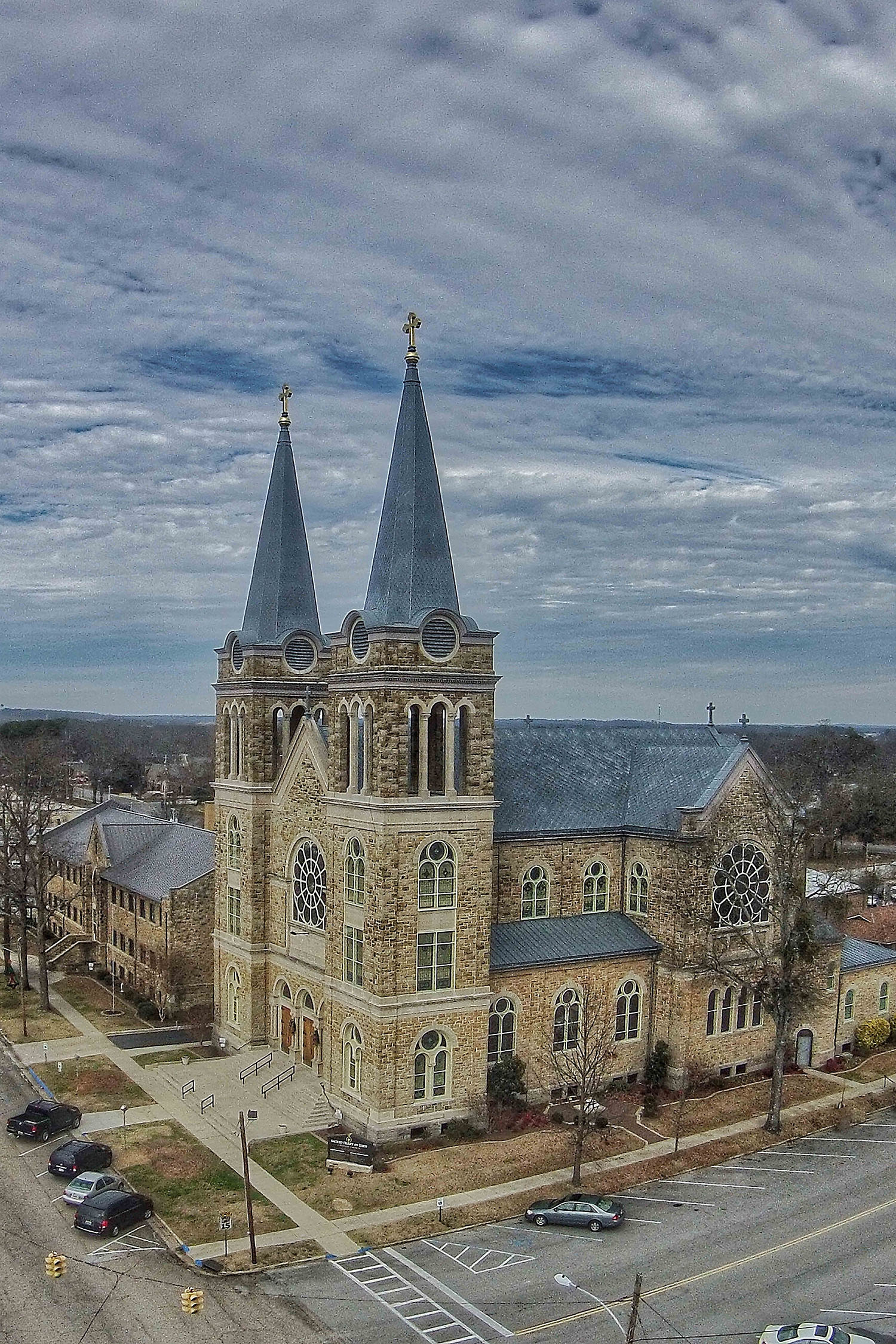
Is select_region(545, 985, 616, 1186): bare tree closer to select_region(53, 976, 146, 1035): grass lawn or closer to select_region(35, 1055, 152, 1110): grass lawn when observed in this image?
select_region(35, 1055, 152, 1110): grass lawn

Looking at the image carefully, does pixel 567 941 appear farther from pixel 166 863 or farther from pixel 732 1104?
pixel 166 863

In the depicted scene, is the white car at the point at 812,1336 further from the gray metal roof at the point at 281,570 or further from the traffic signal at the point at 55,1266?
the gray metal roof at the point at 281,570

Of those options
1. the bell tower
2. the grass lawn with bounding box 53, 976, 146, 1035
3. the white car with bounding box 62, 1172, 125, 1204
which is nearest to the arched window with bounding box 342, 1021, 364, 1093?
the bell tower

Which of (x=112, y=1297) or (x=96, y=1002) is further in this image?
(x=96, y=1002)

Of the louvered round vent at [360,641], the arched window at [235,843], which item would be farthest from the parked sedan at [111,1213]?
the louvered round vent at [360,641]

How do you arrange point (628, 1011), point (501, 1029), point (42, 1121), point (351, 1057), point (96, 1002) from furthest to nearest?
1. point (96, 1002)
2. point (628, 1011)
3. point (501, 1029)
4. point (351, 1057)
5. point (42, 1121)

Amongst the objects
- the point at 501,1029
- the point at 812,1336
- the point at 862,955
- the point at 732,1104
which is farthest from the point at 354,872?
the point at 862,955

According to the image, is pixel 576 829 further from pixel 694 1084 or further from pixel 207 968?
pixel 207 968
